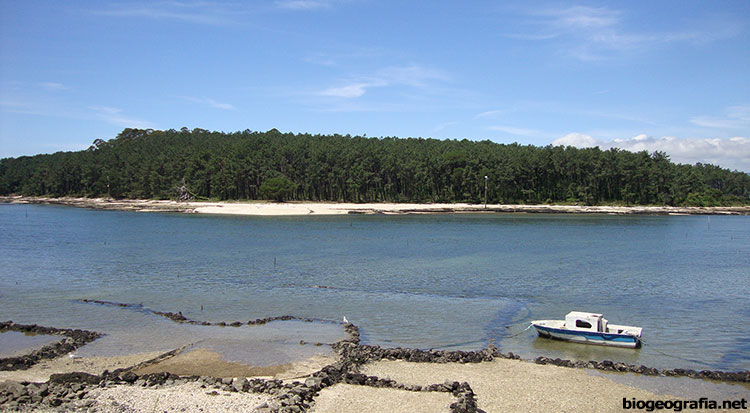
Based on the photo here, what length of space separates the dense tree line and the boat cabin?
101 meters

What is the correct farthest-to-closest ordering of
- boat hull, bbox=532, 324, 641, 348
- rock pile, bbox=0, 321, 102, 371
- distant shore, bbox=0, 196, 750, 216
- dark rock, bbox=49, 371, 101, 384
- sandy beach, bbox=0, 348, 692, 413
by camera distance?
distant shore, bbox=0, 196, 750, 216 → boat hull, bbox=532, 324, 641, 348 → rock pile, bbox=0, 321, 102, 371 → dark rock, bbox=49, 371, 101, 384 → sandy beach, bbox=0, 348, 692, 413

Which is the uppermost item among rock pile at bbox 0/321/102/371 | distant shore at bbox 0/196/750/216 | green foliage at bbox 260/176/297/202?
green foliage at bbox 260/176/297/202

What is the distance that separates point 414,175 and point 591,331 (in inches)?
4079

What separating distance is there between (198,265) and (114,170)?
124m

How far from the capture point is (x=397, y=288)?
100 ft

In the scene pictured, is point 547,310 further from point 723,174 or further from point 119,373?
point 723,174

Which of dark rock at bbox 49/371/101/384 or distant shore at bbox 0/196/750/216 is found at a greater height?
distant shore at bbox 0/196/750/216

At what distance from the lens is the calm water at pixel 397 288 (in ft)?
67.8

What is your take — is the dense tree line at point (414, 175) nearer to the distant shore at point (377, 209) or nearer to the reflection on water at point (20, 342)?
the distant shore at point (377, 209)

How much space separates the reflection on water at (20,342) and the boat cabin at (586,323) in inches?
764

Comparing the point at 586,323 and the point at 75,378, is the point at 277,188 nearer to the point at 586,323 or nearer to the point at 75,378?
the point at 586,323

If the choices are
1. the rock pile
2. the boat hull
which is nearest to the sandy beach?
the rock pile

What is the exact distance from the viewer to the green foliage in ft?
390

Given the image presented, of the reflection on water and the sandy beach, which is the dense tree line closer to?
the reflection on water
